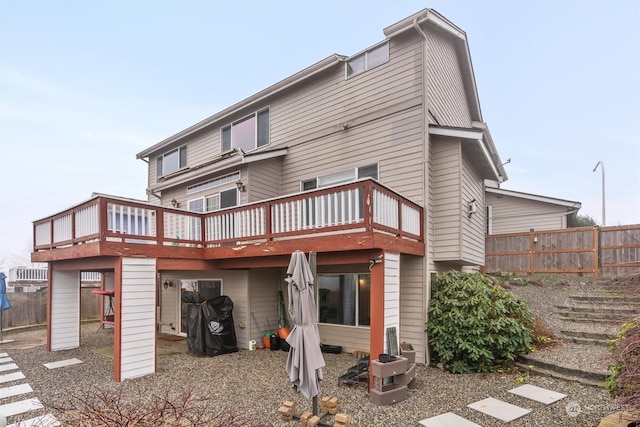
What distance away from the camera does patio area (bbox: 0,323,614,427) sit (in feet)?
16.4

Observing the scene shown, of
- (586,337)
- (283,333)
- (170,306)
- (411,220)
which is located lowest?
(283,333)

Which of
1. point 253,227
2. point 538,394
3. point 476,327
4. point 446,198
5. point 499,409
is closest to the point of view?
point 499,409

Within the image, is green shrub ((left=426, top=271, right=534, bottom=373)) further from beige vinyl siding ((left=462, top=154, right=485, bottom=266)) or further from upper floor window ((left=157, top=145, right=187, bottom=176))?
upper floor window ((left=157, top=145, right=187, bottom=176))

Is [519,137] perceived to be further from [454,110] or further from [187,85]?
[187,85]

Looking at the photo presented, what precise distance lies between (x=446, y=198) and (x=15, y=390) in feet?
31.2

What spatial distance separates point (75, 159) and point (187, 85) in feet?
48.3

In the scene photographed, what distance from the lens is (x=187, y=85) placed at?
27.0 m

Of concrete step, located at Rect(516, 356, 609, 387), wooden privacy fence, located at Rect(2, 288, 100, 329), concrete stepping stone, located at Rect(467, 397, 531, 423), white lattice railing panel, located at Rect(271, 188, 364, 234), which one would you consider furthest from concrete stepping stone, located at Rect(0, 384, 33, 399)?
concrete step, located at Rect(516, 356, 609, 387)

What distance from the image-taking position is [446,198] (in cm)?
849

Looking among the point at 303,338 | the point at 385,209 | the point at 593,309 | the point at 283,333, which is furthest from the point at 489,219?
the point at 303,338

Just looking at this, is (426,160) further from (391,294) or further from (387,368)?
(387,368)

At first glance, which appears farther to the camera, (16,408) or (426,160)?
(426,160)

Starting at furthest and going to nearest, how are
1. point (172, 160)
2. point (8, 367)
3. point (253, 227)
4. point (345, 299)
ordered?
point (172, 160)
point (345, 299)
point (253, 227)
point (8, 367)

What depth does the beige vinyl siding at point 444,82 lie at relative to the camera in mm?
8766
